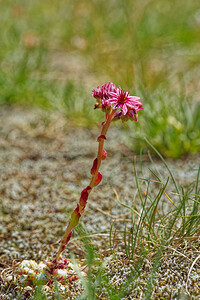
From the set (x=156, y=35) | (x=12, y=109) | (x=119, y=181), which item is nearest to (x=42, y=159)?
(x=119, y=181)

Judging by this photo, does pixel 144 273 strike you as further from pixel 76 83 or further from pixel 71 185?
pixel 76 83

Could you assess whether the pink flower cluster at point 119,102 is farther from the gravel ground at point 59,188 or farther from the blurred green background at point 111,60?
the blurred green background at point 111,60

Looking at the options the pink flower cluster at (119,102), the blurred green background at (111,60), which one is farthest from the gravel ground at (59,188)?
the pink flower cluster at (119,102)

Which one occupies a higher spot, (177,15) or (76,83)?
(177,15)

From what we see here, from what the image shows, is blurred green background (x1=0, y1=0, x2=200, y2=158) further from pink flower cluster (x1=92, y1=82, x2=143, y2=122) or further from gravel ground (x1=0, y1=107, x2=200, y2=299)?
pink flower cluster (x1=92, y1=82, x2=143, y2=122)

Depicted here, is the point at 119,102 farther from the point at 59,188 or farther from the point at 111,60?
the point at 111,60

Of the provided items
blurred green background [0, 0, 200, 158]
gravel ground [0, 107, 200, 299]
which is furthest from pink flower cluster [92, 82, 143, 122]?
blurred green background [0, 0, 200, 158]
